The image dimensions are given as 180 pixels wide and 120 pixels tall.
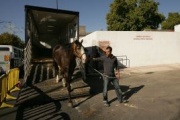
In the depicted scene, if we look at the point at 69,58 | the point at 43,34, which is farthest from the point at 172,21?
the point at 69,58

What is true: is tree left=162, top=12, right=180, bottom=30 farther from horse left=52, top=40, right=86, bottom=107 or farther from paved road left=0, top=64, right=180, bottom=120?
horse left=52, top=40, right=86, bottom=107

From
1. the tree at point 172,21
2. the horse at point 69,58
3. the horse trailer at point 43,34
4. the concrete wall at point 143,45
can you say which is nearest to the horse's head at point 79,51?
the horse at point 69,58

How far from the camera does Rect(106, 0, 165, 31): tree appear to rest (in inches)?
1630

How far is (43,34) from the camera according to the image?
24156 millimetres

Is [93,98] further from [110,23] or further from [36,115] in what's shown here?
[110,23]

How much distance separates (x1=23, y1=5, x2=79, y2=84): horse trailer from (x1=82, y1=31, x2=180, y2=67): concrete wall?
4.88 meters

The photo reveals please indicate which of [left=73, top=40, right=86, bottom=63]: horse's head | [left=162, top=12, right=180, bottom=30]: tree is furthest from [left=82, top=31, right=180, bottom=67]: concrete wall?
[left=162, top=12, right=180, bottom=30]: tree

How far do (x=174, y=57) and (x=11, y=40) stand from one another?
49845mm

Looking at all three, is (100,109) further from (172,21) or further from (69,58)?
(172,21)

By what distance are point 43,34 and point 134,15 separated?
2264 cm

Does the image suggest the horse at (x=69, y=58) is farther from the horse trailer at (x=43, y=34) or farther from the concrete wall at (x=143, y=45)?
the concrete wall at (x=143, y=45)

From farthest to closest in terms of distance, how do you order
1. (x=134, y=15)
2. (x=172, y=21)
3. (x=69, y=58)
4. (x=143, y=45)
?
(x=172, y=21)
(x=134, y=15)
(x=143, y=45)
(x=69, y=58)

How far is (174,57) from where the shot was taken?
23656 millimetres

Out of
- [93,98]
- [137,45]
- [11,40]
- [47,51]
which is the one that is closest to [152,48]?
[137,45]
